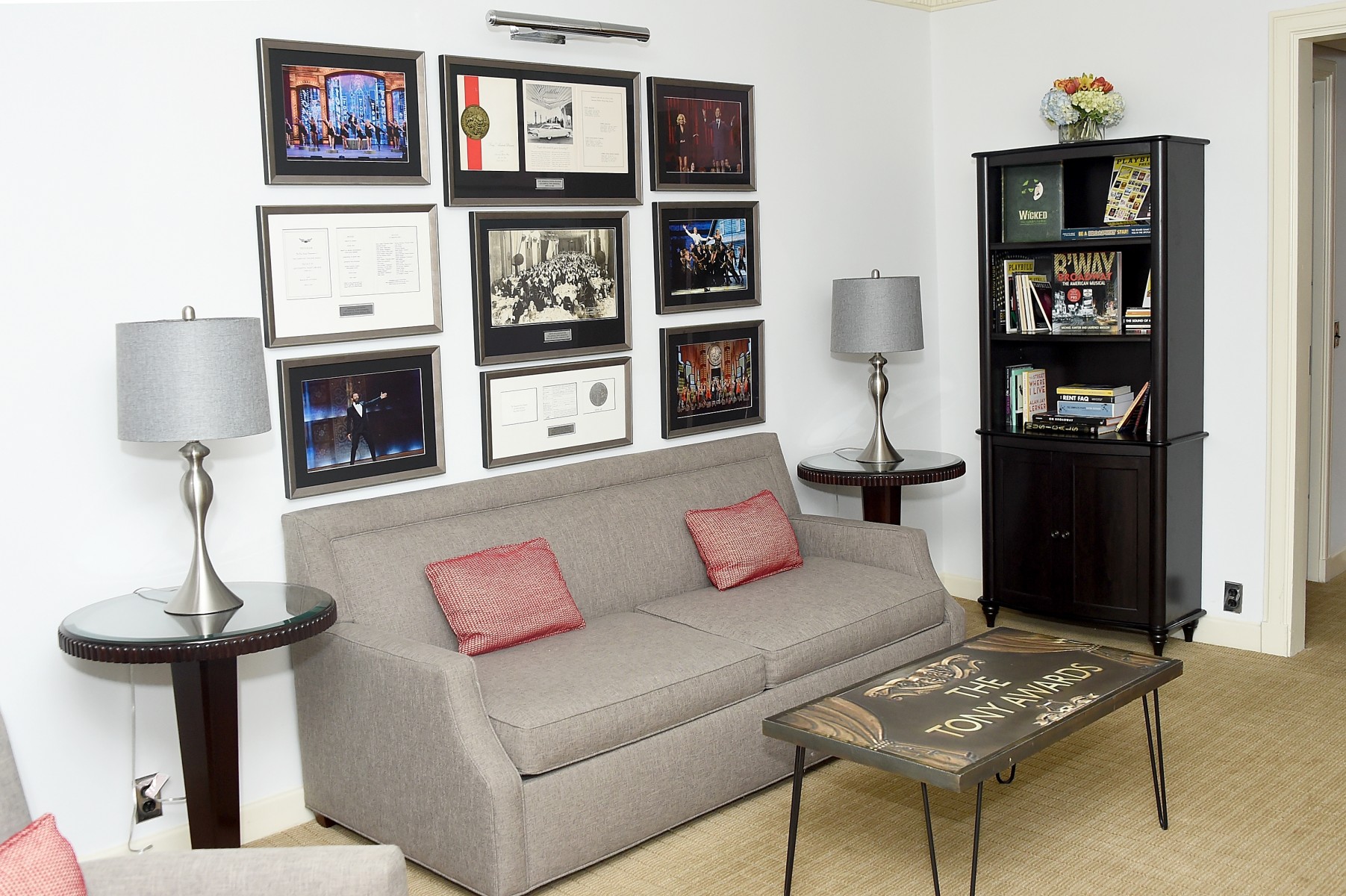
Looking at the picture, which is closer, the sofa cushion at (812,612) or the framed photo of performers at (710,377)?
the sofa cushion at (812,612)

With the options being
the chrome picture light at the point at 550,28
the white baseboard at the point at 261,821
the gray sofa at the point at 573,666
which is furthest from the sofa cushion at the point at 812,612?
the chrome picture light at the point at 550,28

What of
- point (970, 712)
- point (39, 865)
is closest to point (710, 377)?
point (970, 712)

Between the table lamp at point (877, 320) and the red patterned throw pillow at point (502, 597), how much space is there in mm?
1616

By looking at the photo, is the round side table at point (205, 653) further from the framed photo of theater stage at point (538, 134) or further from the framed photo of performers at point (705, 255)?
the framed photo of performers at point (705, 255)

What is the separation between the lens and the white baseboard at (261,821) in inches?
127

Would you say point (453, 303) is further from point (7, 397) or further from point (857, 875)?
point (857, 875)

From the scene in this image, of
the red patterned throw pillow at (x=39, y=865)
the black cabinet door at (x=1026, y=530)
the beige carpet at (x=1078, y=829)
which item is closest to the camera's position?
the red patterned throw pillow at (x=39, y=865)

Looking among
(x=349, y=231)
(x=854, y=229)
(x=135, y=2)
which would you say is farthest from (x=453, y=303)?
(x=854, y=229)

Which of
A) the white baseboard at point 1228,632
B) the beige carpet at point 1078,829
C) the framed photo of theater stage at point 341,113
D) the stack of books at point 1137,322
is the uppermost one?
the framed photo of theater stage at point 341,113

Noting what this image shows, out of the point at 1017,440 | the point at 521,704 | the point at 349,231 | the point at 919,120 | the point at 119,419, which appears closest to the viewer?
the point at 119,419

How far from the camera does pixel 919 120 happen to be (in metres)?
5.35

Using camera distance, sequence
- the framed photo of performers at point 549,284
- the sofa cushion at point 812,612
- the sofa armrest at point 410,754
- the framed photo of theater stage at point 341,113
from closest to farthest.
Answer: the sofa armrest at point 410,754, the framed photo of theater stage at point 341,113, the sofa cushion at point 812,612, the framed photo of performers at point 549,284

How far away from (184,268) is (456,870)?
1666mm

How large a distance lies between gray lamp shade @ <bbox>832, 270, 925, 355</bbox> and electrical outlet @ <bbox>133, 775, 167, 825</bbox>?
274 centimetres
